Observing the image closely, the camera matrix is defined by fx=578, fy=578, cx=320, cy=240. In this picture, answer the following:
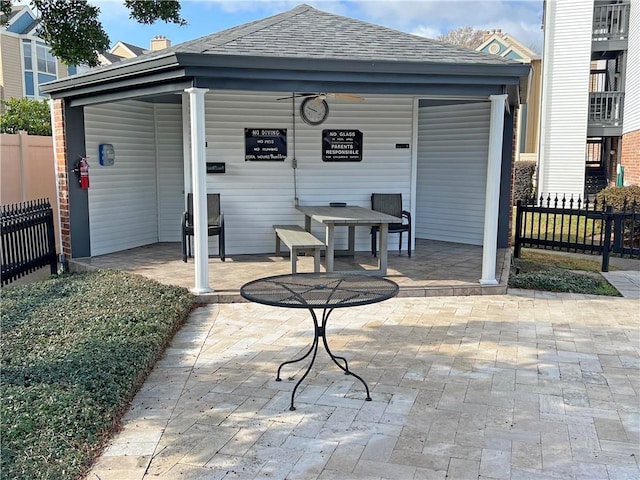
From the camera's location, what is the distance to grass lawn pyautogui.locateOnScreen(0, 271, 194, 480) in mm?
3018

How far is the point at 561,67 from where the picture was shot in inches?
680

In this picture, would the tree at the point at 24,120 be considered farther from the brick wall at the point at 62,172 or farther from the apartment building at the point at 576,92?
the apartment building at the point at 576,92

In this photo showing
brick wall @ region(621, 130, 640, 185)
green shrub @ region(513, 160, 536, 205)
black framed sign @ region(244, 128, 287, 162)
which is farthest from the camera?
green shrub @ region(513, 160, 536, 205)

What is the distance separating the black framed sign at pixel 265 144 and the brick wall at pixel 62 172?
101 inches

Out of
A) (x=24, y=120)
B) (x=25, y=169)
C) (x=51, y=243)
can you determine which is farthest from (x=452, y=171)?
(x=24, y=120)

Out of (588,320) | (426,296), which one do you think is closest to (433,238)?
(426,296)

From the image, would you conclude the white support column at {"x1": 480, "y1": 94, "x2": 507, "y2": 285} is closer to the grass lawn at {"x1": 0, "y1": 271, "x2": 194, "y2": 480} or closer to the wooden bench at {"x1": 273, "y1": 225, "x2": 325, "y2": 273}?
the wooden bench at {"x1": 273, "y1": 225, "x2": 325, "y2": 273}

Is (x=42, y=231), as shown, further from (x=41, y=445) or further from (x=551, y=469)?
(x=551, y=469)

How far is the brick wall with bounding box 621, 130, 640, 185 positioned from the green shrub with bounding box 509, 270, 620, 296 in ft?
25.5

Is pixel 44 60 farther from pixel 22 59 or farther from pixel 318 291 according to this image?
pixel 318 291

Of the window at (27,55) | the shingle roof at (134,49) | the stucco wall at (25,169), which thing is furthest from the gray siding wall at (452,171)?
the shingle roof at (134,49)

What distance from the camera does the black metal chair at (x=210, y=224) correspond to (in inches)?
320

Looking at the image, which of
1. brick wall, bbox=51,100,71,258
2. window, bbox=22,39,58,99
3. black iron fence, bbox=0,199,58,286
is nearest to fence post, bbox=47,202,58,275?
black iron fence, bbox=0,199,58,286

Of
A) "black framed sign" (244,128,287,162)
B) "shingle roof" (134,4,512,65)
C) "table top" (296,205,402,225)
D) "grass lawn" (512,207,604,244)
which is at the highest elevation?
"shingle roof" (134,4,512,65)
